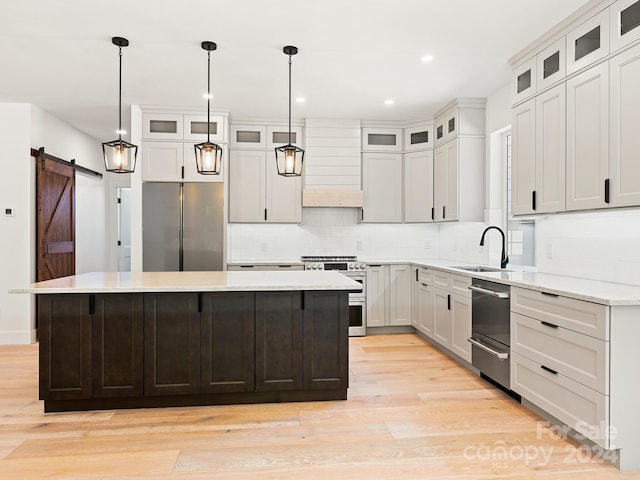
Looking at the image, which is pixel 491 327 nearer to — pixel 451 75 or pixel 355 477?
pixel 355 477

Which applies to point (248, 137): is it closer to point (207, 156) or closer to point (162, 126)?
point (162, 126)

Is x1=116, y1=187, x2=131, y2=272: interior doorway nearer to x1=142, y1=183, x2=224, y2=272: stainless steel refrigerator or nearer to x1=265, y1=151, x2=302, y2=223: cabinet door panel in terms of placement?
x1=142, y1=183, x2=224, y2=272: stainless steel refrigerator

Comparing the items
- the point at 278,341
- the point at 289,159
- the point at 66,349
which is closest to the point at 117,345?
the point at 66,349

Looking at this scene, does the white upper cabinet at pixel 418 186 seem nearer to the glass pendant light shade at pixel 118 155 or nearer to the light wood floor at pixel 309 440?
the light wood floor at pixel 309 440

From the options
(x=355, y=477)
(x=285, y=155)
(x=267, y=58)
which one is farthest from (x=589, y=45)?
(x=355, y=477)

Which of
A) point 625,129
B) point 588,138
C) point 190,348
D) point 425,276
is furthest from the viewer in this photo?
point 425,276

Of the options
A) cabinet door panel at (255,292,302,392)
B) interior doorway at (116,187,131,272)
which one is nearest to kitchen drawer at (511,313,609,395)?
cabinet door panel at (255,292,302,392)

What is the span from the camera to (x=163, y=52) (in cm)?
356

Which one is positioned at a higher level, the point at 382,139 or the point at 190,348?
the point at 382,139

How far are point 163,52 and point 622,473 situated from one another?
164 inches

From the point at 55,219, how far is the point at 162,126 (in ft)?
6.08

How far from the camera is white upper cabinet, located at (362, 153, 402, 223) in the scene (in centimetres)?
573

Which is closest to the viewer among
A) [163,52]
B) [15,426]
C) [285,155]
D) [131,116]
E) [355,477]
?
[355,477]

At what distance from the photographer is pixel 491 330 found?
135 inches
